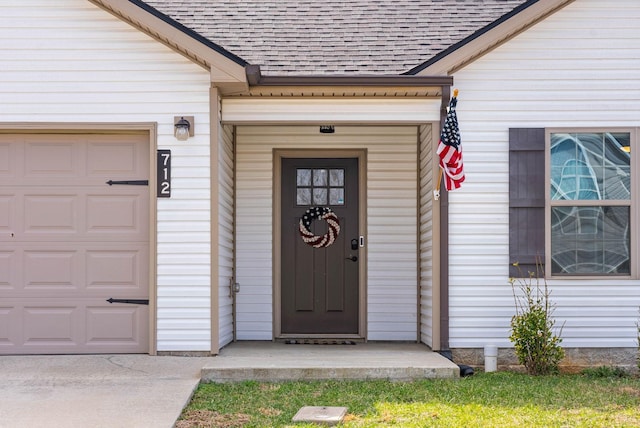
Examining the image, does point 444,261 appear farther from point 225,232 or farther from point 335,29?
point 335,29

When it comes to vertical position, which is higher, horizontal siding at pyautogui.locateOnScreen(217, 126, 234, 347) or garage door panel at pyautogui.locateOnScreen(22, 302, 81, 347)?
horizontal siding at pyautogui.locateOnScreen(217, 126, 234, 347)

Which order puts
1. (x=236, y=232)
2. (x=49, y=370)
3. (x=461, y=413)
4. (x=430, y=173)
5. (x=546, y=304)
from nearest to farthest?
(x=461, y=413) < (x=49, y=370) < (x=546, y=304) < (x=430, y=173) < (x=236, y=232)

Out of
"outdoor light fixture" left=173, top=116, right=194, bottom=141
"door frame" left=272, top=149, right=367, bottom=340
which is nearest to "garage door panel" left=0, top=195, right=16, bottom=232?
"outdoor light fixture" left=173, top=116, right=194, bottom=141

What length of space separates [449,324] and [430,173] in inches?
62.6

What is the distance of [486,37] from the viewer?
848 centimetres

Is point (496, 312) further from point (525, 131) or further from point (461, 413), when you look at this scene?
point (461, 413)

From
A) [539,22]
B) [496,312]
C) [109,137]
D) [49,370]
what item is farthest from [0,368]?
[539,22]

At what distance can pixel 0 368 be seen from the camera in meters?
7.67

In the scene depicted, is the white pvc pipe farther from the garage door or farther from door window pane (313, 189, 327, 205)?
the garage door

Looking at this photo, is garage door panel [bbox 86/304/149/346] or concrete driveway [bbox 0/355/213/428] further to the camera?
garage door panel [bbox 86/304/149/346]

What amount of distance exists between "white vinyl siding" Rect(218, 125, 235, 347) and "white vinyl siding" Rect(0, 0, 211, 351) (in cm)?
33

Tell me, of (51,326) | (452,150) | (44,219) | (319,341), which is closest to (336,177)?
(319,341)

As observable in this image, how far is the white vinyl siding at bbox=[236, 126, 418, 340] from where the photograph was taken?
9.96m

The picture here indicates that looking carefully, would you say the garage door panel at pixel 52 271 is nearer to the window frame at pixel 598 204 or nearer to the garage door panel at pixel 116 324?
the garage door panel at pixel 116 324
